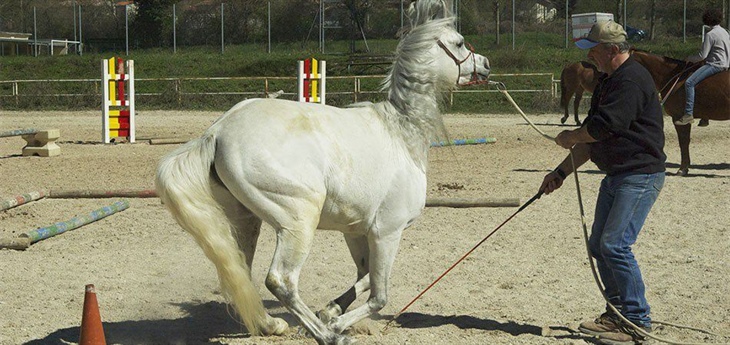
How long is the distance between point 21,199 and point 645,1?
118 ft

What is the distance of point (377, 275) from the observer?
→ 5.07 metres

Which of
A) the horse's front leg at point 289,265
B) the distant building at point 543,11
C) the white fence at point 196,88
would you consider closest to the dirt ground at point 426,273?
the horse's front leg at point 289,265

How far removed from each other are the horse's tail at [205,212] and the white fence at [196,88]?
Answer: 23.3 meters

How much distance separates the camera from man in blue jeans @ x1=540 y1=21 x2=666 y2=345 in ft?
15.9

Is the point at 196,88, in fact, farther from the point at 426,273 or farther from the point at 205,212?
the point at 205,212

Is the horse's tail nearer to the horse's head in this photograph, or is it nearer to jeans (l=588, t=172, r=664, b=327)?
the horse's head

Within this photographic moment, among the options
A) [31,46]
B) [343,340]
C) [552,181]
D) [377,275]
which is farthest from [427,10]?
[31,46]

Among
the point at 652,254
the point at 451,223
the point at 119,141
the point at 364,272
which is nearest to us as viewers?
the point at 364,272

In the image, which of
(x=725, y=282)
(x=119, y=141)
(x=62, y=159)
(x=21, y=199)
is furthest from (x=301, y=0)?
(x=725, y=282)

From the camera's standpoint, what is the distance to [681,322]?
5543mm

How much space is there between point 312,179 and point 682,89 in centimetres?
978

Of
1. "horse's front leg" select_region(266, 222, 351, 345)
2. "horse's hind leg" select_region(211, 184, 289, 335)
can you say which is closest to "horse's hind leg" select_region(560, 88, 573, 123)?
"horse's hind leg" select_region(211, 184, 289, 335)

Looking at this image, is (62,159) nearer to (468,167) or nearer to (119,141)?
(119,141)

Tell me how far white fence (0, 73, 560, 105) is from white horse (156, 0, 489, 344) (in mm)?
22557
